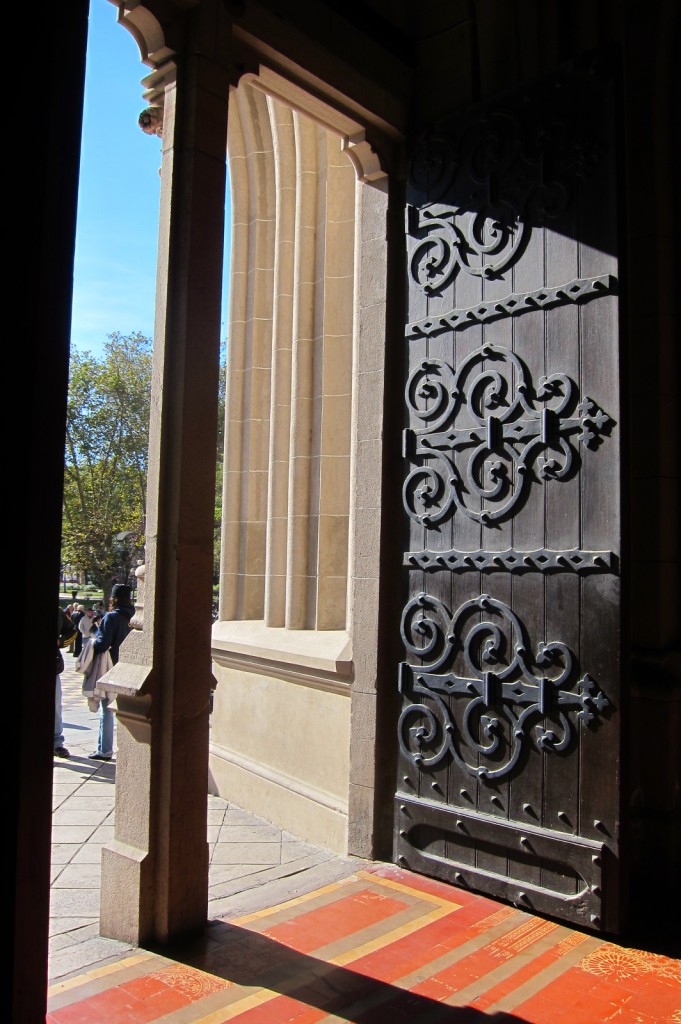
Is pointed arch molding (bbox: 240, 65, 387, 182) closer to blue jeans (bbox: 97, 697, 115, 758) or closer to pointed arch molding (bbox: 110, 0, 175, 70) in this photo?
pointed arch molding (bbox: 110, 0, 175, 70)

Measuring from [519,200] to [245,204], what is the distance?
2.73m

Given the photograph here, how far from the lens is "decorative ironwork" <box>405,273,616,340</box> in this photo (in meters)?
3.32

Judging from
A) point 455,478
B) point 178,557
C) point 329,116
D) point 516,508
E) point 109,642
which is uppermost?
point 329,116

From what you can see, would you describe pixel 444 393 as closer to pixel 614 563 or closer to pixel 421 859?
pixel 614 563

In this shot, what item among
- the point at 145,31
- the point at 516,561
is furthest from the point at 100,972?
the point at 145,31

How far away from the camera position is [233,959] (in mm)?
2918

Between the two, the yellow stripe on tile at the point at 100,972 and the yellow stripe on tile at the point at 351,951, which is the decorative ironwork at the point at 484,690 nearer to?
the yellow stripe on tile at the point at 351,951

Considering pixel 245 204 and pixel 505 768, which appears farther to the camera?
pixel 245 204

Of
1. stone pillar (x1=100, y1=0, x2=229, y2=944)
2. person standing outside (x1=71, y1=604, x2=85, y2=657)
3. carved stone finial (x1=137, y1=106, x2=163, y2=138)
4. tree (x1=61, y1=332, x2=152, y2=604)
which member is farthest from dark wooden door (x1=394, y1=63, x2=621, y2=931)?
tree (x1=61, y1=332, x2=152, y2=604)

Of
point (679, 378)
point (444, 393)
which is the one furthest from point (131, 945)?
point (679, 378)

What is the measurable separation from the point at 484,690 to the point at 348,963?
122cm

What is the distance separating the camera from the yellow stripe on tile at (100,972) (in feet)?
8.75

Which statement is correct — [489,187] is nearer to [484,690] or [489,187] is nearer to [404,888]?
[484,690]

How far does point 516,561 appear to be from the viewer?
3.50m
